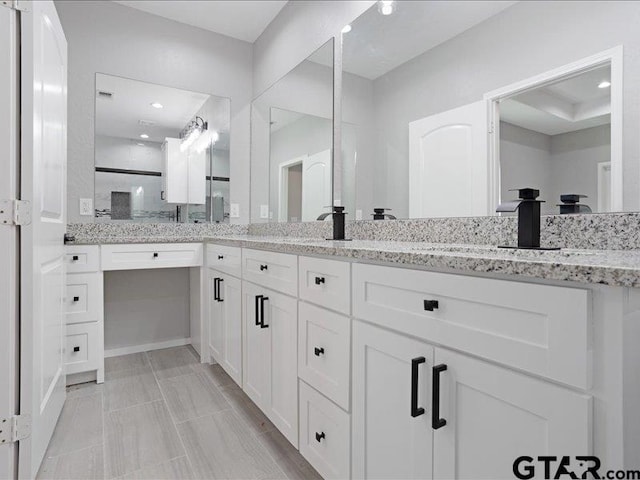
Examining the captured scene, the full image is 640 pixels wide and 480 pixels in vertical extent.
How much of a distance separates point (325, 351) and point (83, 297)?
1.75m

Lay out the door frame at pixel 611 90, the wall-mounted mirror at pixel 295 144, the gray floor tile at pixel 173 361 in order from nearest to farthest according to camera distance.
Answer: the door frame at pixel 611 90
the wall-mounted mirror at pixel 295 144
the gray floor tile at pixel 173 361

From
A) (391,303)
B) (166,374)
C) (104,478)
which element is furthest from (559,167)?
(166,374)

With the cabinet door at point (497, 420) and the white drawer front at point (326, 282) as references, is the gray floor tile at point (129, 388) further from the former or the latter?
the cabinet door at point (497, 420)

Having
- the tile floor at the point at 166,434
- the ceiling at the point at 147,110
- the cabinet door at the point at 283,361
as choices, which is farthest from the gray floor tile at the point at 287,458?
the ceiling at the point at 147,110

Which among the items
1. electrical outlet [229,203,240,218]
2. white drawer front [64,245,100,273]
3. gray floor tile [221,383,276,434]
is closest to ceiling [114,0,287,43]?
electrical outlet [229,203,240,218]

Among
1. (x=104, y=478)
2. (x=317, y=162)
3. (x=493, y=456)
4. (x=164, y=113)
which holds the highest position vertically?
(x=164, y=113)

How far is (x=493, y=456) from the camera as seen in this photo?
0.73m

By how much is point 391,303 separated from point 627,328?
50cm

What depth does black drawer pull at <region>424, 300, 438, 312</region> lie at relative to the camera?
32.6 inches

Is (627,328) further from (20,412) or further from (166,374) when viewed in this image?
(166,374)

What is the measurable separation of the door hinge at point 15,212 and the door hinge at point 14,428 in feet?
2.23

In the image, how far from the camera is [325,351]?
1232 mm

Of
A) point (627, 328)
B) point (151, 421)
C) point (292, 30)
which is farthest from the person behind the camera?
point (292, 30)

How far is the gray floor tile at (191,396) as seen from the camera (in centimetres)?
189
